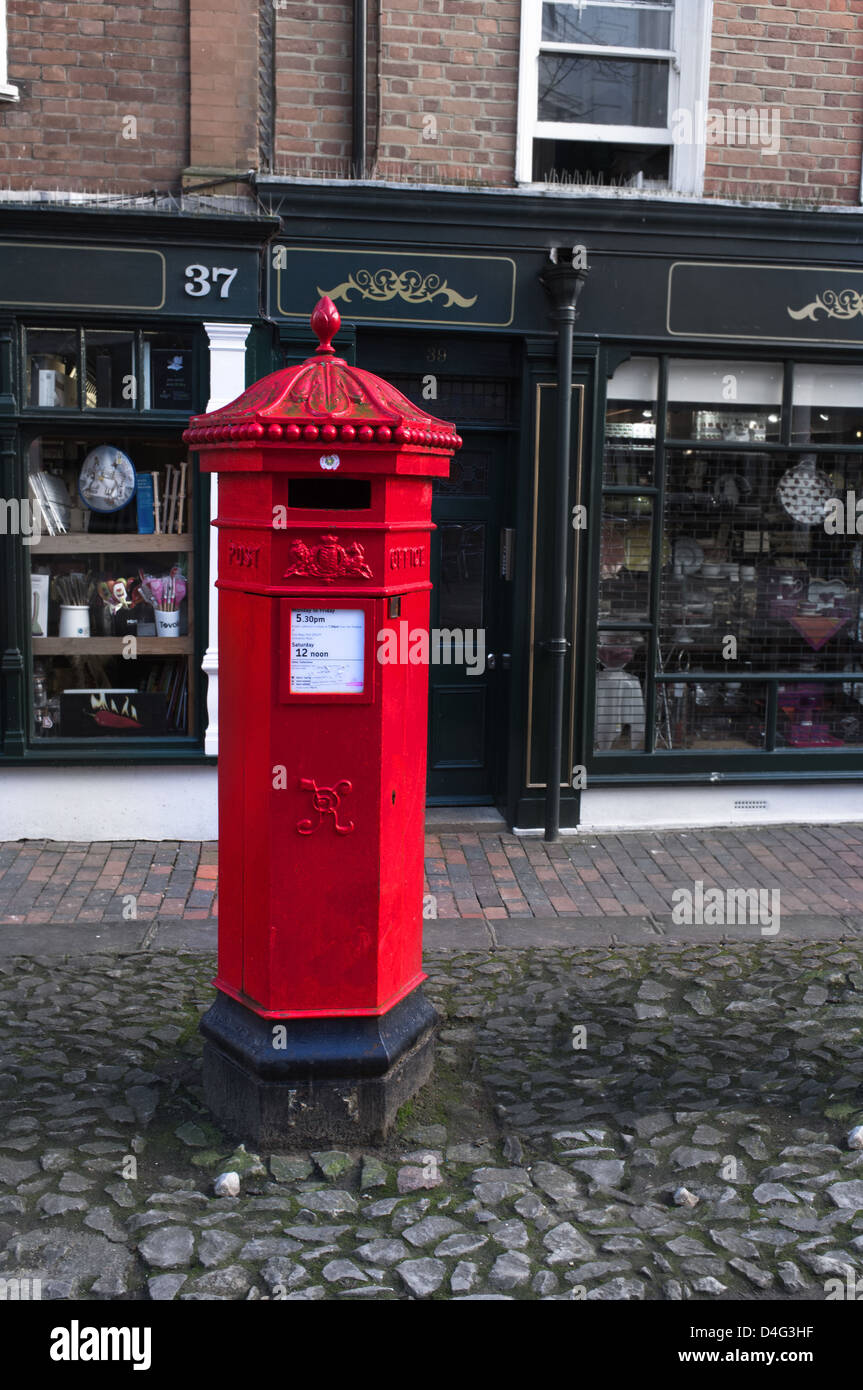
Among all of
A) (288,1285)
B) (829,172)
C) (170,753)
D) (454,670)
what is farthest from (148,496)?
(288,1285)

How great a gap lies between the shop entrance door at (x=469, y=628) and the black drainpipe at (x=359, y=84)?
5.85ft

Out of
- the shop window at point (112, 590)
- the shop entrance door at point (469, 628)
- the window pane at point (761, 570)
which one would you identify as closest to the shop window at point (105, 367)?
the shop window at point (112, 590)

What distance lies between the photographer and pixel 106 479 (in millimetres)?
7629

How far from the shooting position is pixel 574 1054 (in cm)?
489

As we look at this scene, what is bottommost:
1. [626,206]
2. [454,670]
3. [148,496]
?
[454,670]

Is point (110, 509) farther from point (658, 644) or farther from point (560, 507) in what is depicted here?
point (658, 644)

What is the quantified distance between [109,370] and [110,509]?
33.1 inches

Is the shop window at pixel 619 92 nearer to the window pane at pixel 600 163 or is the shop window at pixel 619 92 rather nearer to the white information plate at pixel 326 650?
the window pane at pixel 600 163

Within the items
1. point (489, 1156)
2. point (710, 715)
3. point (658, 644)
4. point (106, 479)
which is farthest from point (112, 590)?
point (489, 1156)

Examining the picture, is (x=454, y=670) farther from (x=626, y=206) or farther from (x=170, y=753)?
(x=626, y=206)

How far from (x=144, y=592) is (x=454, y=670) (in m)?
2.07

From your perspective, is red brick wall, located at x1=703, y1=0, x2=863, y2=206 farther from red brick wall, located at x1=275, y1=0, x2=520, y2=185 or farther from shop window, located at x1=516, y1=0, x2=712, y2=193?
red brick wall, located at x1=275, y1=0, x2=520, y2=185

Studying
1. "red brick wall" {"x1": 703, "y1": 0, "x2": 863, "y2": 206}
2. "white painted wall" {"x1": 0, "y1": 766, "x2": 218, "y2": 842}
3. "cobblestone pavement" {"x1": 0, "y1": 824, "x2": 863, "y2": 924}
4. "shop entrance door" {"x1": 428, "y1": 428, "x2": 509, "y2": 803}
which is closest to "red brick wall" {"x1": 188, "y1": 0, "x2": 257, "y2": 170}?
"shop entrance door" {"x1": 428, "y1": 428, "x2": 509, "y2": 803}

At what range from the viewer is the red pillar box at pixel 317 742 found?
12.8ft
